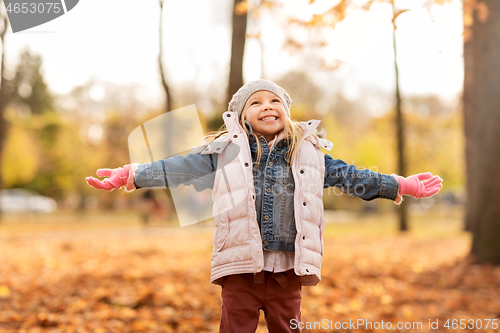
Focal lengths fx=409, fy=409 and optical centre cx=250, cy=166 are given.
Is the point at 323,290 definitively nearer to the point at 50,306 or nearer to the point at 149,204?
the point at 50,306

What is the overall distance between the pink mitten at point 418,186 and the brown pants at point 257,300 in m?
0.81

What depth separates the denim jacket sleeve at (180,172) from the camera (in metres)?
2.19

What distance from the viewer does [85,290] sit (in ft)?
17.9

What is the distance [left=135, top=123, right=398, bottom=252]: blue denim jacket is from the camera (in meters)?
2.29

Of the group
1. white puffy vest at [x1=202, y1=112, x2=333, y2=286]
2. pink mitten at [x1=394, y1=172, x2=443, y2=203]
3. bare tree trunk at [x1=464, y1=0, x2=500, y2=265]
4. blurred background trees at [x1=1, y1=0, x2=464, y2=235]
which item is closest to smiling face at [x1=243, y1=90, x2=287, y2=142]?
white puffy vest at [x1=202, y1=112, x2=333, y2=286]

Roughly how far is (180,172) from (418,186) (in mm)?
1352

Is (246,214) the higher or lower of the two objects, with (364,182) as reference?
lower

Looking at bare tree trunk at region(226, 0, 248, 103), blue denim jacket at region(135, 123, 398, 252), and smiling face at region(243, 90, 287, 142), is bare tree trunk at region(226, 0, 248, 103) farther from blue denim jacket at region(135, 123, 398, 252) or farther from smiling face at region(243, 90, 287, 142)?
blue denim jacket at region(135, 123, 398, 252)

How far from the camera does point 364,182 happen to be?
235 centimetres

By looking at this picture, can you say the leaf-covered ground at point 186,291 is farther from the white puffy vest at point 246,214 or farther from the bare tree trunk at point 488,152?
the white puffy vest at point 246,214

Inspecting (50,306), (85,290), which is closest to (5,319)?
(50,306)

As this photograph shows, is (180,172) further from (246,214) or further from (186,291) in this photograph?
(186,291)

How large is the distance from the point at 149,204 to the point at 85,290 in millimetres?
11725

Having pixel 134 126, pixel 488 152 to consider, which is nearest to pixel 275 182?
pixel 488 152
